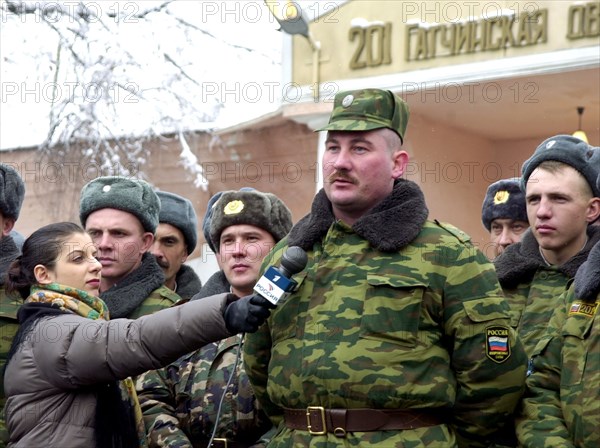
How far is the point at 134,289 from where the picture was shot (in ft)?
19.5

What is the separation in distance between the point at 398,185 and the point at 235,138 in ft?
28.8

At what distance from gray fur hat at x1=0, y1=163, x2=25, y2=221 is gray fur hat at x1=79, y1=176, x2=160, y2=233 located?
0.35 metres

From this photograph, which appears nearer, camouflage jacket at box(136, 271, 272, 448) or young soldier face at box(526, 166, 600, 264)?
camouflage jacket at box(136, 271, 272, 448)

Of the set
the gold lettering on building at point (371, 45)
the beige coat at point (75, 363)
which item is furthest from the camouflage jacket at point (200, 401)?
the gold lettering on building at point (371, 45)

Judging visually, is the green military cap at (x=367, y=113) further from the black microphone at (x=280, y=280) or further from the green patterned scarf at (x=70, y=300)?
the green patterned scarf at (x=70, y=300)

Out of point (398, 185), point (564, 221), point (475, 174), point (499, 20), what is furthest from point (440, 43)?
point (398, 185)

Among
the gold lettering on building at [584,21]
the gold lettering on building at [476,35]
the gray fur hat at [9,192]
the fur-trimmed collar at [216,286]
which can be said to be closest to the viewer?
the fur-trimmed collar at [216,286]

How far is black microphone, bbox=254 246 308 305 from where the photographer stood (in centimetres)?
401

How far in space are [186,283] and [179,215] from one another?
402 millimetres

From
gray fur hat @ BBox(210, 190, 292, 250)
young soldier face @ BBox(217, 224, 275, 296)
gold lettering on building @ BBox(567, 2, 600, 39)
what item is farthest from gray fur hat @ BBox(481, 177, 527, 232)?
gold lettering on building @ BBox(567, 2, 600, 39)

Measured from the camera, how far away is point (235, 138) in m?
13.1

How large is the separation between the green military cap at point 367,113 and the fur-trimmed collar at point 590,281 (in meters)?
0.86

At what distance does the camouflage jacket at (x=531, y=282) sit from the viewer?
513 cm

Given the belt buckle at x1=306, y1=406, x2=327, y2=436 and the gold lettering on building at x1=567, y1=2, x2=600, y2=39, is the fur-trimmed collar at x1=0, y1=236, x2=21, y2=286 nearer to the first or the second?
the belt buckle at x1=306, y1=406, x2=327, y2=436
